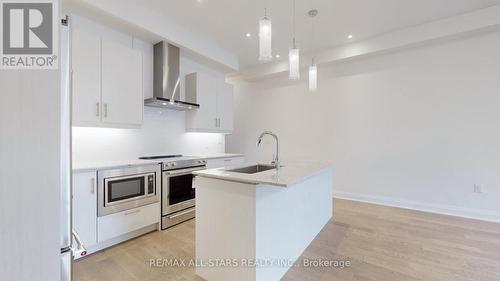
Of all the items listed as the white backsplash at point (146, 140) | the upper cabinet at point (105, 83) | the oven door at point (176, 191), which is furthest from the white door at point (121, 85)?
the oven door at point (176, 191)

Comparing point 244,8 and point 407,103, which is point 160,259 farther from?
point 407,103

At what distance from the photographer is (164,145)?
12.0ft

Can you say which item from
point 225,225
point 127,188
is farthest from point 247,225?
point 127,188

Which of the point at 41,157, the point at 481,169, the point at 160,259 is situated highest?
the point at 41,157

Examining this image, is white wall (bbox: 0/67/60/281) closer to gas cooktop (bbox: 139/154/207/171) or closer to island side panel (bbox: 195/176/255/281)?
island side panel (bbox: 195/176/255/281)

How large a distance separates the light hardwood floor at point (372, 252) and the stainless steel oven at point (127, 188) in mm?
461

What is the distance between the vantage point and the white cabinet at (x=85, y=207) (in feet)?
6.94

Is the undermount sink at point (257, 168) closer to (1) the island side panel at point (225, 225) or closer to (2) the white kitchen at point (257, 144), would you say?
(2) the white kitchen at point (257, 144)

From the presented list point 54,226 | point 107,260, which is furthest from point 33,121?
point 107,260

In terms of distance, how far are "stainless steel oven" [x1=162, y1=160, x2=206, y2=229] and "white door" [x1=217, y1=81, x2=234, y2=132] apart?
4.45 ft

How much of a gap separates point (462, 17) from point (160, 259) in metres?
5.13

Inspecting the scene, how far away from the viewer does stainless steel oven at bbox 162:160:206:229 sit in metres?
2.89

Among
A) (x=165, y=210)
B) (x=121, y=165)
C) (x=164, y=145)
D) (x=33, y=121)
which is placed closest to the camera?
(x=33, y=121)

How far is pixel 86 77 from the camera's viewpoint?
2.46m
